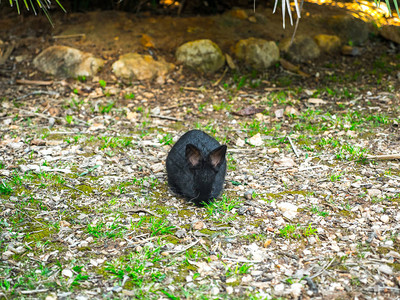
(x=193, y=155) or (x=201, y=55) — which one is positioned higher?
(x=201, y=55)

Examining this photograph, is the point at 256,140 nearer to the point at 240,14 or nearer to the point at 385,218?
the point at 385,218

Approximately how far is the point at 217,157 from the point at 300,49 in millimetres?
3967

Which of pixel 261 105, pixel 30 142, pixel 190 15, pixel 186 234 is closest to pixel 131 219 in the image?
pixel 186 234

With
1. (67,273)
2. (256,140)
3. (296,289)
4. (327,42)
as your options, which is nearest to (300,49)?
(327,42)

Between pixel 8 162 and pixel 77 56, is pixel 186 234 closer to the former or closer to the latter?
pixel 8 162

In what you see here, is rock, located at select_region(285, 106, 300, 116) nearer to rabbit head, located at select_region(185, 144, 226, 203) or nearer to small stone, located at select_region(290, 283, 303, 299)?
rabbit head, located at select_region(185, 144, 226, 203)

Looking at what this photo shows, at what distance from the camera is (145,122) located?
5664mm

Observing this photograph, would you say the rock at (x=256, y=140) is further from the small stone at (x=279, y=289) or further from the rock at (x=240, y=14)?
the rock at (x=240, y=14)

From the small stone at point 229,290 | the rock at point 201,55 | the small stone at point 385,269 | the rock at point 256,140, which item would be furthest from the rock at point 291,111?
the small stone at point 229,290

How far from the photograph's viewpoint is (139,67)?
6.59 meters

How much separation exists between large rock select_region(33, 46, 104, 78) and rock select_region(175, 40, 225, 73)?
50.9 inches

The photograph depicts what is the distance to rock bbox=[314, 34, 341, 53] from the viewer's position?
7.29 meters

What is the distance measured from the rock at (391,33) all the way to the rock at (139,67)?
377 centimetres

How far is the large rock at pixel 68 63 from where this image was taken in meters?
6.58
